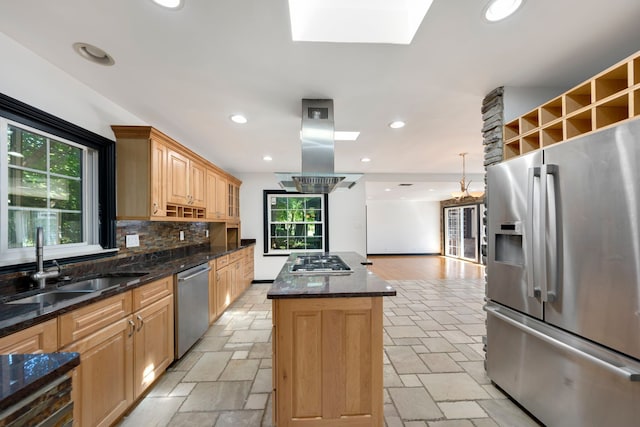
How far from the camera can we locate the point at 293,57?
173cm

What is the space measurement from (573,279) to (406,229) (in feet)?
30.4

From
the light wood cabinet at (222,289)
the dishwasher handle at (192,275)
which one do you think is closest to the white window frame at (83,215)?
the dishwasher handle at (192,275)

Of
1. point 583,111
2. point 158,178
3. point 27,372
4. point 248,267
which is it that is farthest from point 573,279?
point 248,267

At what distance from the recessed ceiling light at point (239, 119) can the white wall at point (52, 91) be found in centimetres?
102

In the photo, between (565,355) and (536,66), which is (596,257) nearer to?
(565,355)

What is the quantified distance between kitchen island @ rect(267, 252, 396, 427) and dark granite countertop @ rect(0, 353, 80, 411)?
3.43ft

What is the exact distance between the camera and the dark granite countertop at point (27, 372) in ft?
1.67

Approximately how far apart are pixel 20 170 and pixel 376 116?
2.81 m

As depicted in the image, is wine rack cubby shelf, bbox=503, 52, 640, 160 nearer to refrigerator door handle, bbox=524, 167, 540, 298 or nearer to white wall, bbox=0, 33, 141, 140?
refrigerator door handle, bbox=524, 167, 540, 298

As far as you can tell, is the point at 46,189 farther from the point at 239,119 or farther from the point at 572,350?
the point at 572,350

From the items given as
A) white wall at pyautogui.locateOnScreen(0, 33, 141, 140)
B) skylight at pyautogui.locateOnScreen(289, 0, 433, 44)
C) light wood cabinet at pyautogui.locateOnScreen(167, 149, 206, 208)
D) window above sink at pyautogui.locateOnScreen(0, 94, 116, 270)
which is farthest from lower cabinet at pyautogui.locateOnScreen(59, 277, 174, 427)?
skylight at pyautogui.locateOnScreen(289, 0, 433, 44)

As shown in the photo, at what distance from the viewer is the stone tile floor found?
1.81m

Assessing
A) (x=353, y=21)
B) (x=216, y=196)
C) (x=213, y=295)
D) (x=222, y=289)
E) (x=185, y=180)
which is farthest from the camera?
(x=216, y=196)

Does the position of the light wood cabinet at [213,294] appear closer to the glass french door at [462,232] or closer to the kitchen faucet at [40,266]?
the kitchen faucet at [40,266]
